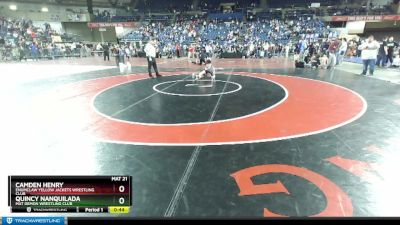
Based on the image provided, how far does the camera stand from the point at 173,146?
4.35m

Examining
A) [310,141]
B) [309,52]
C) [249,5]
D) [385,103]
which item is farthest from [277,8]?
[310,141]

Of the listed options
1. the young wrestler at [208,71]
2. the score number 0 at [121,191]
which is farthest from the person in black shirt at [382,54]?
the score number 0 at [121,191]

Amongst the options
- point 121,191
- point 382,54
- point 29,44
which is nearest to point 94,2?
point 29,44

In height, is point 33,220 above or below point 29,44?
below

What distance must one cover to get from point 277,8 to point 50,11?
27.3 meters

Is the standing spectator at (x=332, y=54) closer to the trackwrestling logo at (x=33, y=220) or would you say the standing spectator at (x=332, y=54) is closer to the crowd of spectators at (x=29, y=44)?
the trackwrestling logo at (x=33, y=220)

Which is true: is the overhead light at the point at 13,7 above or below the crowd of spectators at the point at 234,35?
above

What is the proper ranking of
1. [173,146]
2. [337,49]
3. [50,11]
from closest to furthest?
[173,146] < [337,49] < [50,11]

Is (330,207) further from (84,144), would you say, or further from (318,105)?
(318,105)

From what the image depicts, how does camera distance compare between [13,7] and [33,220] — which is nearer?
[33,220]
